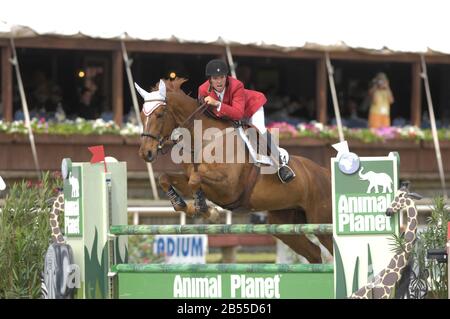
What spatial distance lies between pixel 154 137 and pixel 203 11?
8105 mm

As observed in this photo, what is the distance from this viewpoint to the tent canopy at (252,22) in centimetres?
1561

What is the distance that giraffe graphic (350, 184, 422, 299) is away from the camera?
23.9ft

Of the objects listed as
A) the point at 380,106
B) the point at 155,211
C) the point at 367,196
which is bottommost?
the point at 367,196

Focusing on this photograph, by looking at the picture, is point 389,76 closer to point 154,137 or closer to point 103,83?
point 103,83

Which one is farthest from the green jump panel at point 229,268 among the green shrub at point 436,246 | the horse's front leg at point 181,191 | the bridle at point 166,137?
the bridle at point 166,137

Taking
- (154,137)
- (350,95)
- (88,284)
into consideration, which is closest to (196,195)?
(154,137)

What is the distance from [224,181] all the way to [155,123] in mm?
722

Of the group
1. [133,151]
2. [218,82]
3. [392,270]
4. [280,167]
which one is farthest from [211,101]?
[133,151]

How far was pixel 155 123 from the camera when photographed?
28.9 feet

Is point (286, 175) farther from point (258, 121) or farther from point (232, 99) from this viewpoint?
point (232, 99)

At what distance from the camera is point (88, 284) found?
8062 mm

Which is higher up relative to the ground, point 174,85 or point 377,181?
point 174,85

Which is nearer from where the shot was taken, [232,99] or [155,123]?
[155,123]

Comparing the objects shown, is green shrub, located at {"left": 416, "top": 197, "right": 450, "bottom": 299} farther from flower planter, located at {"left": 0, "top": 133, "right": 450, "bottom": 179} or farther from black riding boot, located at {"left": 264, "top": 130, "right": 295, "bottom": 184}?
flower planter, located at {"left": 0, "top": 133, "right": 450, "bottom": 179}
